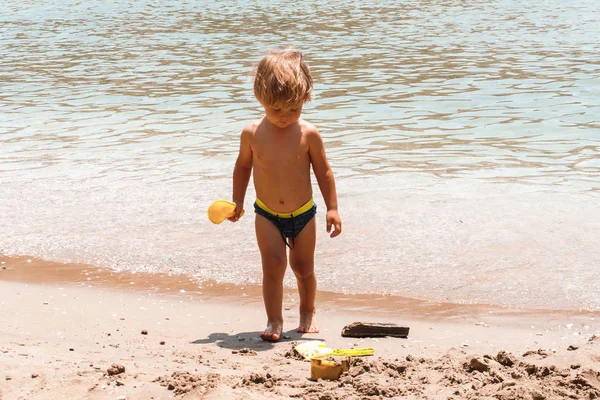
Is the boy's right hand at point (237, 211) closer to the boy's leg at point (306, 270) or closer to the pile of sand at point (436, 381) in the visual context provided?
the boy's leg at point (306, 270)

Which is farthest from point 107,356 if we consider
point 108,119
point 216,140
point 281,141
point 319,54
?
point 319,54

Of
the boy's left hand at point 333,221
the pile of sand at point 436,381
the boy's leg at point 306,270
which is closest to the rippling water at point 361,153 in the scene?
the boy's leg at point 306,270

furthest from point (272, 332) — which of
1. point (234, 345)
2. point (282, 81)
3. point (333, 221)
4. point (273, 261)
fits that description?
point (282, 81)

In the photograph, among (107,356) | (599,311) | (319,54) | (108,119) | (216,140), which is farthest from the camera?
(319,54)

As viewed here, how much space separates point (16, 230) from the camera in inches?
235

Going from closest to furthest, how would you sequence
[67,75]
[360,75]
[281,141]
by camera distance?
[281,141]
[360,75]
[67,75]

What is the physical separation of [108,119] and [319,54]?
587 centimetres

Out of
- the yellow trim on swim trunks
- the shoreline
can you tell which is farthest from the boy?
the shoreline

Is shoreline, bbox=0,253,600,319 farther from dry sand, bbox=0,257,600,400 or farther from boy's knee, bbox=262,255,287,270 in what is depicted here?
boy's knee, bbox=262,255,287,270

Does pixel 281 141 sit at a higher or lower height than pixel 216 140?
higher

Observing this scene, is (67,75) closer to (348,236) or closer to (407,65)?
(407,65)

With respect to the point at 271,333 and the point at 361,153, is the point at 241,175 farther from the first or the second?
the point at 361,153

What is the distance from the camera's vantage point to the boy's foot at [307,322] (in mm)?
4145

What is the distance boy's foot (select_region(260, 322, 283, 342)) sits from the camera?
400 centimetres
